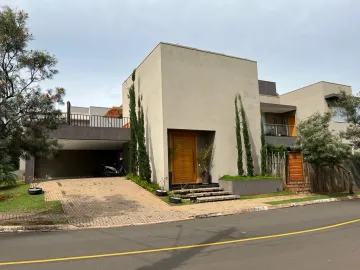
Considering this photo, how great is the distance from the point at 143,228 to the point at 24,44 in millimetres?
7053

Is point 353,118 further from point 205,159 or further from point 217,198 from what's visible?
point 217,198

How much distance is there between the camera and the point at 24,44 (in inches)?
412

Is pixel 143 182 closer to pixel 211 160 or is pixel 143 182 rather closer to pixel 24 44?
pixel 211 160

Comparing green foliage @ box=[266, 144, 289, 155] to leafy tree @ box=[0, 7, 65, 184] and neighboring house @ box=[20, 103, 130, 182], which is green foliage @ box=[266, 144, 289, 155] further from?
leafy tree @ box=[0, 7, 65, 184]

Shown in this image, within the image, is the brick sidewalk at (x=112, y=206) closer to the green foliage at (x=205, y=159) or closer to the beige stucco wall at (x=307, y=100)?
the green foliage at (x=205, y=159)

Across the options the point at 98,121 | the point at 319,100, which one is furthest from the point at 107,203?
the point at 319,100

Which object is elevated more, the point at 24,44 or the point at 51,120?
the point at 24,44

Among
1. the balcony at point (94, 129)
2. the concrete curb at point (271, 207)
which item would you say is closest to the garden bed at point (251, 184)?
the concrete curb at point (271, 207)

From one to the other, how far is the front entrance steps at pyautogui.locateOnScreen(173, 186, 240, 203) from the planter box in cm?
36

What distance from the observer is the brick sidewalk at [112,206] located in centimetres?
1043

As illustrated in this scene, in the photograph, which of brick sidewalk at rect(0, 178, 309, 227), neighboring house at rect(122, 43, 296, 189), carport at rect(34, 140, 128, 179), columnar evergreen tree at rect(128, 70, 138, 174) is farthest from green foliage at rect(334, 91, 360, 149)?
carport at rect(34, 140, 128, 179)

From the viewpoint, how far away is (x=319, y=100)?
26672mm

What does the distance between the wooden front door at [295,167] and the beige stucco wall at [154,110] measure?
7.74 meters

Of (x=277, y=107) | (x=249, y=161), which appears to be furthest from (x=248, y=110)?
(x=277, y=107)
